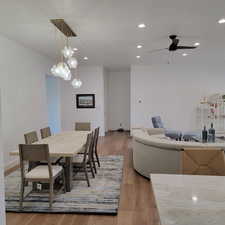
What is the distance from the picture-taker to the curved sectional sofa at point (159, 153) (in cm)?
329

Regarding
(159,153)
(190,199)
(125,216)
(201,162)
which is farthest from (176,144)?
(190,199)

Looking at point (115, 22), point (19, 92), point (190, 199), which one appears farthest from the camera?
point (19, 92)

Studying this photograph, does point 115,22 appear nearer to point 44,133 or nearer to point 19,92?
point 44,133

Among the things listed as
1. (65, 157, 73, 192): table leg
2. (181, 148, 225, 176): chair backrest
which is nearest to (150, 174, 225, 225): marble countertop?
(181, 148, 225, 176): chair backrest

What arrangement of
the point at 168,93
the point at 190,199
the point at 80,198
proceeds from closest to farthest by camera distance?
the point at 190,199
the point at 80,198
the point at 168,93

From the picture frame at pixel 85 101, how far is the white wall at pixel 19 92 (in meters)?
1.99

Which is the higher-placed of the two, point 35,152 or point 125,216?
point 35,152

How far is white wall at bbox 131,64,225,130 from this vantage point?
8.02 meters

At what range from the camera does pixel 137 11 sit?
3031mm

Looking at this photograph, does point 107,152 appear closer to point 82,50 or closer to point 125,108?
point 82,50

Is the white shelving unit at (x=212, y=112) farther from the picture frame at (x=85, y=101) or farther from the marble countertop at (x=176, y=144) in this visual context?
the marble countertop at (x=176, y=144)

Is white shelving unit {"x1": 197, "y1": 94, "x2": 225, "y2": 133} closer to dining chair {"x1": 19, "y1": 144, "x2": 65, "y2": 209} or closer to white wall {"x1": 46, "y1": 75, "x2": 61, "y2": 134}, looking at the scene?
white wall {"x1": 46, "y1": 75, "x2": 61, "y2": 134}

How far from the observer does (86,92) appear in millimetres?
8000

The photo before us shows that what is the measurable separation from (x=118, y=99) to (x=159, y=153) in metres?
5.99
